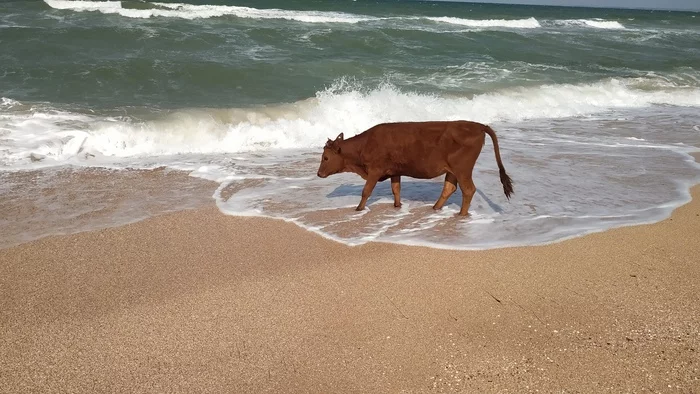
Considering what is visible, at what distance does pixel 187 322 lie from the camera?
460cm

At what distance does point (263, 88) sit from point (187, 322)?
1183cm

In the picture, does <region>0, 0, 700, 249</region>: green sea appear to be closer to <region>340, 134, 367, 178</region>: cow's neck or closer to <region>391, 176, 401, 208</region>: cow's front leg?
<region>391, 176, 401, 208</region>: cow's front leg

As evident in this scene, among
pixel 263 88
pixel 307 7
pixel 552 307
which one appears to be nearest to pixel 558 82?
pixel 263 88

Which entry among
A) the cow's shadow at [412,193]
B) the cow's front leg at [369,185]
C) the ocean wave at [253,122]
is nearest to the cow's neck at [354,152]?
the cow's front leg at [369,185]

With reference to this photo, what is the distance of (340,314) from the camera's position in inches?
186

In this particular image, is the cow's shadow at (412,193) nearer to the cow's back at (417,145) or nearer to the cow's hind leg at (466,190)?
the cow's hind leg at (466,190)

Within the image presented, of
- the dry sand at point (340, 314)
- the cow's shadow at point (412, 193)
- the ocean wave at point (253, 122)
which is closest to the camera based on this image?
the dry sand at point (340, 314)

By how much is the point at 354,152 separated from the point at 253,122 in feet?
19.2

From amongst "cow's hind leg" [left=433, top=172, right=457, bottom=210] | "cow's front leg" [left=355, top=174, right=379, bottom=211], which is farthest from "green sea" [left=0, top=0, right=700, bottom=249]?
"cow's front leg" [left=355, top=174, right=379, bottom=211]

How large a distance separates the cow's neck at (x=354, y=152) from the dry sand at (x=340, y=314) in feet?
4.11

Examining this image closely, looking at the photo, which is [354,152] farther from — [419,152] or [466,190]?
[466,190]

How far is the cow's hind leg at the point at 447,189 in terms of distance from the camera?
7.40 meters

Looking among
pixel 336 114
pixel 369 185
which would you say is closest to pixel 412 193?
pixel 369 185

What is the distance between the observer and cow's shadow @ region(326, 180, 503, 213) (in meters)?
7.96
